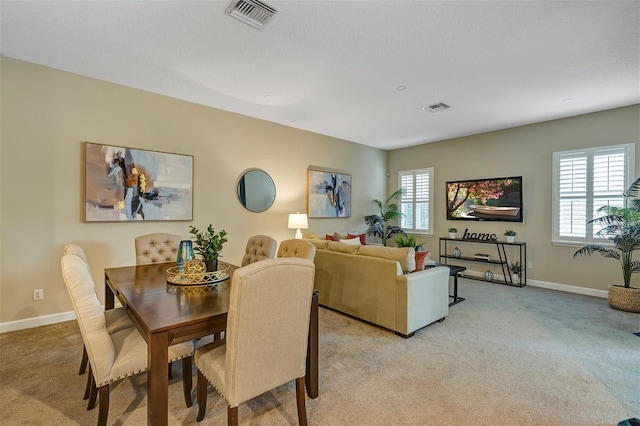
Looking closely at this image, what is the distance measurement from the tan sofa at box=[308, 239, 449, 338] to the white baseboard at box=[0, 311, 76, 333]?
308 cm

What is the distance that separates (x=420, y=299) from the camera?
10.4 feet

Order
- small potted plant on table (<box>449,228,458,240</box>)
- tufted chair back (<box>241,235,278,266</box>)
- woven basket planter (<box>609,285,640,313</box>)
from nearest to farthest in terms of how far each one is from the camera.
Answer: tufted chair back (<box>241,235,278,266</box>) → woven basket planter (<box>609,285,640,313</box>) → small potted plant on table (<box>449,228,458,240</box>)

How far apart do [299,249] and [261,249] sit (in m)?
0.46

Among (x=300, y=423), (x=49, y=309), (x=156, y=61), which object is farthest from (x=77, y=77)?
(x=300, y=423)

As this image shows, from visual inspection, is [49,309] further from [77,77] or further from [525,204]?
[525,204]

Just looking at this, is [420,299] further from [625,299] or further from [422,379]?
[625,299]

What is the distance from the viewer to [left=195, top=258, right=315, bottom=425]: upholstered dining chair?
1411 millimetres

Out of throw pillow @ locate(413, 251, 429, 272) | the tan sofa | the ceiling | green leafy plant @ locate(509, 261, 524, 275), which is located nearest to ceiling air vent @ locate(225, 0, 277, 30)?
the ceiling

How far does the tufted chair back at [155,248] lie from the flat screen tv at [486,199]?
530cm

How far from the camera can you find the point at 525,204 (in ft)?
17.4

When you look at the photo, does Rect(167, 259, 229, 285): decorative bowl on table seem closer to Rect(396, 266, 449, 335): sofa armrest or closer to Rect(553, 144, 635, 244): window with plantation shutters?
Rect(396, 266, 449, 335): sofa armrest

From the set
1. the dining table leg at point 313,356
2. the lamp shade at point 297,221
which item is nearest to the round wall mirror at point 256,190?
the lamp shade at point 297,221

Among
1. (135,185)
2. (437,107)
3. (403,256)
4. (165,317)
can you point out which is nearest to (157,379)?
(165,317)

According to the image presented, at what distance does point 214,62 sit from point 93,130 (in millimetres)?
1732
